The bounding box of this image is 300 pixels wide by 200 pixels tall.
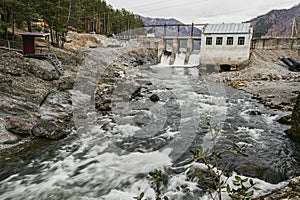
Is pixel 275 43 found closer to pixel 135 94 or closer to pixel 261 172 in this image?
pixel 135 94

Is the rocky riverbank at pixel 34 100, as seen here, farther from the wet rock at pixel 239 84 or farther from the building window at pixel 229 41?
the building window at pixel 229 41

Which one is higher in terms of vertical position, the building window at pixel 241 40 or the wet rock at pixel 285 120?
the building window at pixel 241 40

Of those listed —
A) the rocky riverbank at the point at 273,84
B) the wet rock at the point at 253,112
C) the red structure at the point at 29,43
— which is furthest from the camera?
the red structure at the point at 29,43

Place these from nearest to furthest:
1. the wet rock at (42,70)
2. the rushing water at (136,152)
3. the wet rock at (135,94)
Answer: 1. the rushing water at (136,152)
2. the wet rock at (42,70)
3. the wet rock at (135,94)

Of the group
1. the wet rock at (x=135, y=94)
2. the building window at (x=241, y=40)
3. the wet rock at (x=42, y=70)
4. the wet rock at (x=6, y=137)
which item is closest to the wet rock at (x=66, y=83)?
the wet rock at (x=42, y=70)

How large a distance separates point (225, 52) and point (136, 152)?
25089mm

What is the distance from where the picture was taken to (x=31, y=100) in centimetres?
1015

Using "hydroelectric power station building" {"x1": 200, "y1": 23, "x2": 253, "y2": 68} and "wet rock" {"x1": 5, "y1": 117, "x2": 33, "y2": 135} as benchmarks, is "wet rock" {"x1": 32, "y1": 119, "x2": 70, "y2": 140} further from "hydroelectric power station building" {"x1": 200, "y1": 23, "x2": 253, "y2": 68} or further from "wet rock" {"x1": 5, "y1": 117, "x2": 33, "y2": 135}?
"hydroelectric power station building" {"x1": 200, "y1": 23, "x2": 253, "y2": 68}

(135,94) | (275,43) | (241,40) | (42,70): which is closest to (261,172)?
(135,94)

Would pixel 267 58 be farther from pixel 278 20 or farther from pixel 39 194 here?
pixel 278 20

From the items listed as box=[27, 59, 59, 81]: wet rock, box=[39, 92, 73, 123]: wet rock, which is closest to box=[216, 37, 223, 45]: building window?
box=[27, 59, 59, 81]: wet rock

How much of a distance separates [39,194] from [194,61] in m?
38.3

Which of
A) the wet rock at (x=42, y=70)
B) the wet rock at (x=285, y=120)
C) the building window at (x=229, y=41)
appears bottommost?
the wet rock at (x=285, y=120)

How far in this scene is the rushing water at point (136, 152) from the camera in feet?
18.7
